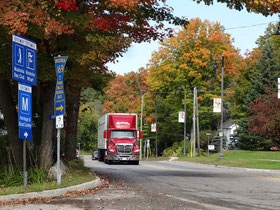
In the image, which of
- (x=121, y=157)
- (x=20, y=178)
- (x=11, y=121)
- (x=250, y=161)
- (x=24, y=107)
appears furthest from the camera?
(x=250, y=161)

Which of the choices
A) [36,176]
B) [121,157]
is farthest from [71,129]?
[121,157]

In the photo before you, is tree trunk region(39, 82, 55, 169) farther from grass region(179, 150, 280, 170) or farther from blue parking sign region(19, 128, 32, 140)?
grass region(179, 150, 280, 170)

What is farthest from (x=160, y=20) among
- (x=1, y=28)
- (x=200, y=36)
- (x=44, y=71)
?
(x=200, y=36)

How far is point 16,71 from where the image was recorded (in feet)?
41.1

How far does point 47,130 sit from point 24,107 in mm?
3500

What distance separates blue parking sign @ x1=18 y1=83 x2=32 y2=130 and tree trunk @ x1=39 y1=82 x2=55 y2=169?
303 cm

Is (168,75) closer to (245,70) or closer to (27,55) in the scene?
(245,70)

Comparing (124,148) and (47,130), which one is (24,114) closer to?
(47,130)

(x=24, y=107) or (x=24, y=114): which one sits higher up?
(x=24, y=107)

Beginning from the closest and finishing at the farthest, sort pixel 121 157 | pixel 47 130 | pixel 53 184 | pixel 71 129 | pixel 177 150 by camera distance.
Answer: pixel 53 184, pixel 47 130, pixel 71 129, pixel 121 157, pixel 177 150

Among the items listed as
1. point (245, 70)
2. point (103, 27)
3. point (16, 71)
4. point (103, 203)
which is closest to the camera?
point (103, 203)

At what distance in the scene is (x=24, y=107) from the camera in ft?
41.9

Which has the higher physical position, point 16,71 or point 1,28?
point 1,28

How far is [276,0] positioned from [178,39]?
139 ft
